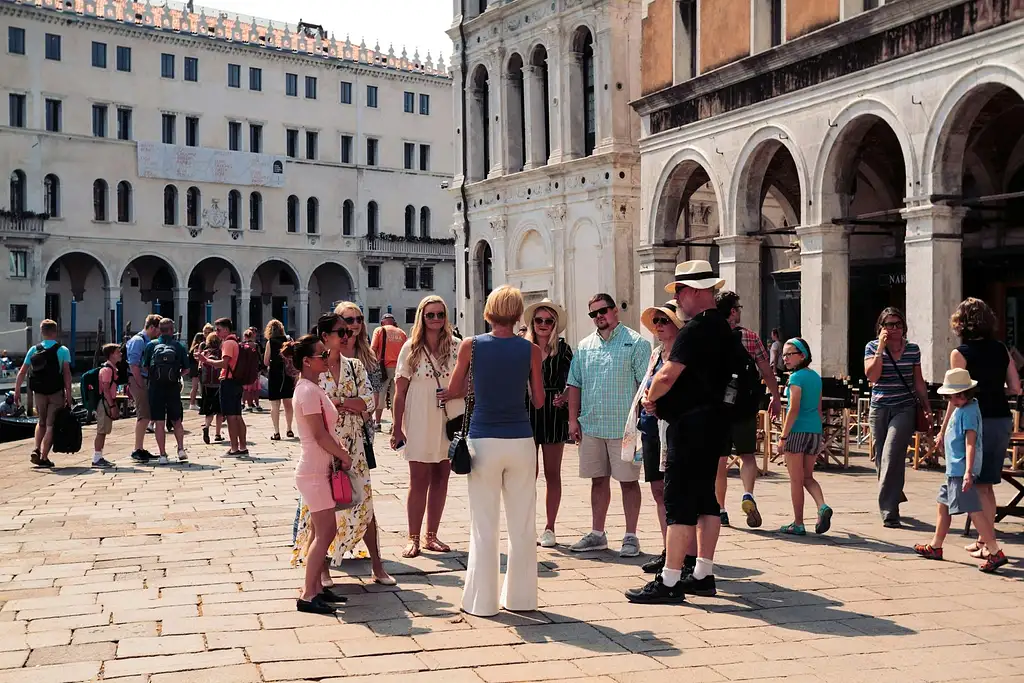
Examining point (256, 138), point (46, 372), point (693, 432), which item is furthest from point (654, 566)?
point (256, 138)

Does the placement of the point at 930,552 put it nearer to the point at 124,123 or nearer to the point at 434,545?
the point at 434,545

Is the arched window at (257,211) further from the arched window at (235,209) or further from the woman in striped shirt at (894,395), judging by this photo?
the woman in striped shirt at (894,395)

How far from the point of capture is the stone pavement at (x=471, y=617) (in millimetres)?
5578

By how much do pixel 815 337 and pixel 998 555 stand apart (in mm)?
10537

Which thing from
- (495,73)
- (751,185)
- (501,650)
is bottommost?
(501,650)

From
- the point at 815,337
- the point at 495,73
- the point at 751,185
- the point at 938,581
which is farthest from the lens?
the point at 495,73

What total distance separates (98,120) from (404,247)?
1601 cm

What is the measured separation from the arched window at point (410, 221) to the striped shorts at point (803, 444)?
5312cm

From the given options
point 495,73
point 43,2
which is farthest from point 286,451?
point 43,2

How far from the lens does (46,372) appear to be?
14.5 metres

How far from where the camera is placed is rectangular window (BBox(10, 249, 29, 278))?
161 ft

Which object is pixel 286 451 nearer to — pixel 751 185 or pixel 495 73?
pixel 751 185

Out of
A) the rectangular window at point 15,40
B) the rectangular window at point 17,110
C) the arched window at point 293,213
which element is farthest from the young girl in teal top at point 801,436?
the arched window at point 293,213

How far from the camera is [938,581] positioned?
Answer: 7.49 metres
